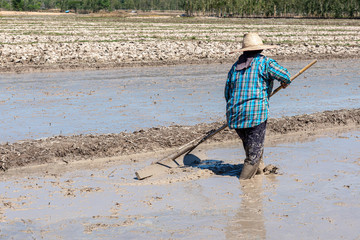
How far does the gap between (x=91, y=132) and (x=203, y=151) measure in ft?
6.70

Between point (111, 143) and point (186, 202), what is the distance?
7.91ft

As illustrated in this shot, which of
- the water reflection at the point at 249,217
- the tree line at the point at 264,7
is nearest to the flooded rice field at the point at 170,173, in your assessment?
the water reflection at the point at 249,217

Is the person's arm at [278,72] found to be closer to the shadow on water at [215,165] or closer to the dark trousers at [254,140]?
the dark trousers at [254,140]

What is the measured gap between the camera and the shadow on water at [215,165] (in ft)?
21.8

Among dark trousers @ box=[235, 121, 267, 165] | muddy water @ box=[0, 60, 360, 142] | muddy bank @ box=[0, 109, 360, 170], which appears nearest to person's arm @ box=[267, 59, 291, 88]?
dark trousers @ box=[235, 121, 267, 165]

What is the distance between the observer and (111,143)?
7.58 metres

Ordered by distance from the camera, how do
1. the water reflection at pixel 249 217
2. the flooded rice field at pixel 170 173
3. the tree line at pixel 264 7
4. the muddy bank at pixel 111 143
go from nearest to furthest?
1. the water reflection at pixel 249 217
2. the flooded rice field at pixel 170 173
3. the muddy bank at pixel 111 143
4. the tree line at pixel 264 7

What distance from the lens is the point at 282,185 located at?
602 centimetres

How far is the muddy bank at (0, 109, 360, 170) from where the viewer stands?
7.05 metres

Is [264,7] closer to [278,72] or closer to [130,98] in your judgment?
[130,98]

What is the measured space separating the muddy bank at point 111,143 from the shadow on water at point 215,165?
781mm

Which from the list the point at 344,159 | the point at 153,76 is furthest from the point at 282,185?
the point at 153,76

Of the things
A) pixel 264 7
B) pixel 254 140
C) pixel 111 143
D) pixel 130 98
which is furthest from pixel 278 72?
pixel 264 7

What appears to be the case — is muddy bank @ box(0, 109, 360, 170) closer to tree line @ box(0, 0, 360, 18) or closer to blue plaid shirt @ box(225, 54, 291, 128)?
blue plaid shirt @ box(225, 54, 291, 128)
